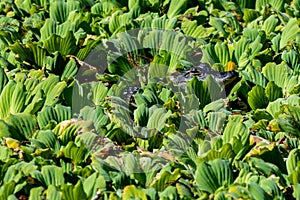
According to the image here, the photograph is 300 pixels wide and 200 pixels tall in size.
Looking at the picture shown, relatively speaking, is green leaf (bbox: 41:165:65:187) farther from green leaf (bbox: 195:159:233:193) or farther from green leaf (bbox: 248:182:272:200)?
green leaf (bbox: 248:182:272:200)

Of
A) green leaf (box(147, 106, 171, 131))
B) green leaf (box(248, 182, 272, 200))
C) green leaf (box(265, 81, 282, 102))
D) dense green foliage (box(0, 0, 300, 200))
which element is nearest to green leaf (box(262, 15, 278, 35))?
dense green foliage (box(0, 0, 300, 200))

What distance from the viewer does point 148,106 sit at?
248 cm

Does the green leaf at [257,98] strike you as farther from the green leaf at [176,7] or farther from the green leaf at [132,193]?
the green leaf at [176,7]

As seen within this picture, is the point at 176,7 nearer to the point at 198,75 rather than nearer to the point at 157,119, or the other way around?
the point at 198,75

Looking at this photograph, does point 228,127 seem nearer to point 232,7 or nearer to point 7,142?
point 7,142

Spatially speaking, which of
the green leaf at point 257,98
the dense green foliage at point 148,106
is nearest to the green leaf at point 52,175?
the dense green foliage at point 148,106

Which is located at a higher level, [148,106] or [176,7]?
[176,7]

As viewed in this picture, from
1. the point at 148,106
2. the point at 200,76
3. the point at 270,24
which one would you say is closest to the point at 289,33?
the point at 270,24

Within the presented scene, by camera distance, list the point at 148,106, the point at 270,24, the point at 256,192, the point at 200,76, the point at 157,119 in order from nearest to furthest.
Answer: the point at 256,192 < the point at 157,119 < the point at 148,106 < the point at 200,76 < the point at 270,24

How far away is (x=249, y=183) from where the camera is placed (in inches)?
75.9

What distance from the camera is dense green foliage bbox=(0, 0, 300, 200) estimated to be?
79.4 inches

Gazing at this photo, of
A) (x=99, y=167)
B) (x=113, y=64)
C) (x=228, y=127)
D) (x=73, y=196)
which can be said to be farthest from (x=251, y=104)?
(x=73, y=196)

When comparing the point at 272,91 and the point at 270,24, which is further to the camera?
the point at 270,24

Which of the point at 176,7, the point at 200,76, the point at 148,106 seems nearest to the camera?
the point at 148,106
